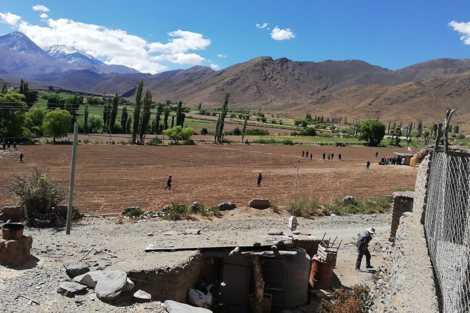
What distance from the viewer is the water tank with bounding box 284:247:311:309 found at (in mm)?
10820

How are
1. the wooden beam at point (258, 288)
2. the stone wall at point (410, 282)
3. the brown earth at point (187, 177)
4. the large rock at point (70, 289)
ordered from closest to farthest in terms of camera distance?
the stone wall at point (410, 282) → the large rock at point (70, 289) → the wooden beam at point (258, 288) → the brown earth at point (187, 177)

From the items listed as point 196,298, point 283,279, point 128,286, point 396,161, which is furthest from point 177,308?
point 396,161

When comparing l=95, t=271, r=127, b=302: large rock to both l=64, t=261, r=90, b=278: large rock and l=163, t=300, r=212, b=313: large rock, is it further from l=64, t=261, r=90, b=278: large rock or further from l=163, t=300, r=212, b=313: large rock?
l=163, t=300, r=212, b=313: large rock

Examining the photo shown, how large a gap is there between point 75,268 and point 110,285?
1.15m

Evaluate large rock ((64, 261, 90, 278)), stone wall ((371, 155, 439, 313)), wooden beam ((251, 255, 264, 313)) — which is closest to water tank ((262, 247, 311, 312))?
wooden beam ((251, 255, 264, 313))

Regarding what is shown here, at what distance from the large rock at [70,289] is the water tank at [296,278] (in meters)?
5.58

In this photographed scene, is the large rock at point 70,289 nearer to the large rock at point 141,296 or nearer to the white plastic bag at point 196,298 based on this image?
the large rock at point 141,296

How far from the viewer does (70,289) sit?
7.59 metres

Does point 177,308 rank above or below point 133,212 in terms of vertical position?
above

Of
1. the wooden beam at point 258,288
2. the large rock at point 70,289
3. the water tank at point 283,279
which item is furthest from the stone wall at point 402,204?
the large rock at point 70,289

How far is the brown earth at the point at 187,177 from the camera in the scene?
86.5ft

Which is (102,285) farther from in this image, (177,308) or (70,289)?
(177,308)

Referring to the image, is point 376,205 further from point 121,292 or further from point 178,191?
point 121,292

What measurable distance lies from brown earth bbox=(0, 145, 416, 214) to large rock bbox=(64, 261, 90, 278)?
1349 centimetres
